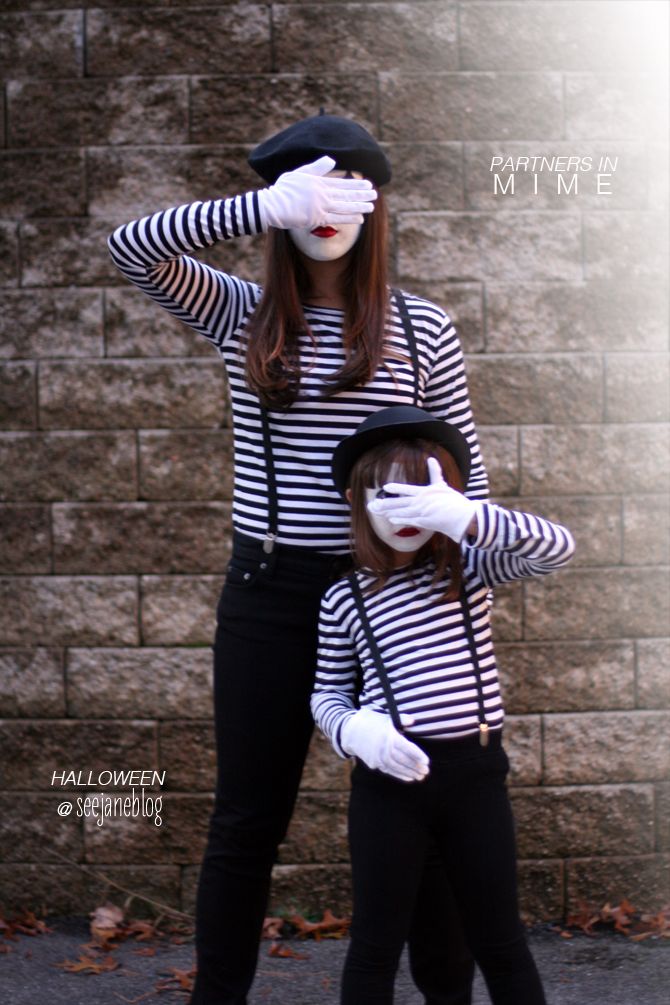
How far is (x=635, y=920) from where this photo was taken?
3.57 metres

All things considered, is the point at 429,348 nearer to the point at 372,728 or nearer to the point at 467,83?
the point at 372,728

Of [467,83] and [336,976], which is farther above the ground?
[467,83]

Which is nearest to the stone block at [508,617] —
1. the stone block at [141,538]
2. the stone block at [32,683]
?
the stone block at [141,538]

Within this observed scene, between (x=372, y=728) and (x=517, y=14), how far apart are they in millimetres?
2491

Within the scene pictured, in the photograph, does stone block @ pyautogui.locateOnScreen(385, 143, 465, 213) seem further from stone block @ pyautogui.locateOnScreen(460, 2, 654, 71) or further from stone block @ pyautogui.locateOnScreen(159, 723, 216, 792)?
stone block @ pyautogui.locateOnScreen(159, 723, 216, 792)

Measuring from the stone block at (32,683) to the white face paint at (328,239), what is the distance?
5.94ft

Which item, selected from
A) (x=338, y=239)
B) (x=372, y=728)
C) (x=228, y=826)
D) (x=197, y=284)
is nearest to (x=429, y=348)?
(x=338, y=239)

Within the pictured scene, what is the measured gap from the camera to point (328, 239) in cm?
226

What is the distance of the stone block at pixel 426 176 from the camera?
11.7 ft

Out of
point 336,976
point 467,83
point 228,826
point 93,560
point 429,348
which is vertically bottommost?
point 336,976

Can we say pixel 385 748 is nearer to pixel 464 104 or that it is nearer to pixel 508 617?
pixel 508 617

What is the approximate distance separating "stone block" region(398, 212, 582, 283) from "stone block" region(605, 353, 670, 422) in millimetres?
316

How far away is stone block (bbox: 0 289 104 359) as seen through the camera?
3604 mm

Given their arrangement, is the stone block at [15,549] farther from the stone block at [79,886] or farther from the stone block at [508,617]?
the stone block at [508,617]
